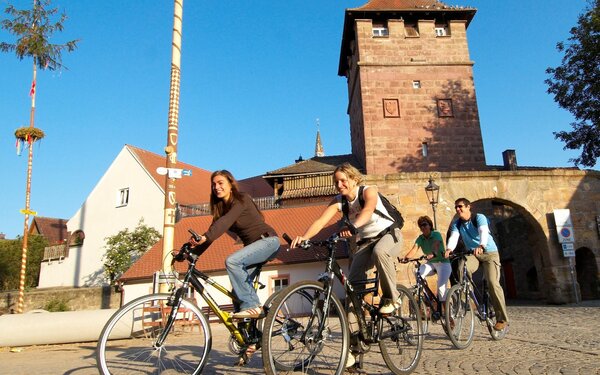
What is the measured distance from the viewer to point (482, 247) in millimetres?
5473

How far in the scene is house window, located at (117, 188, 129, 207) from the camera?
105 feet

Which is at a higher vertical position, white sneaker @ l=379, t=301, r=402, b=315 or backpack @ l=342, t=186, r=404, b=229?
backpack @ l=342, t=186, r=404, b=229

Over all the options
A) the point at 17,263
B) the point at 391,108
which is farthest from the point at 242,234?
the point at 17,263

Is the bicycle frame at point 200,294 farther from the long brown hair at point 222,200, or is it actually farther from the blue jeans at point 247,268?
the long brown hair at point 222,200

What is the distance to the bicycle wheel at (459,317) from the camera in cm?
525

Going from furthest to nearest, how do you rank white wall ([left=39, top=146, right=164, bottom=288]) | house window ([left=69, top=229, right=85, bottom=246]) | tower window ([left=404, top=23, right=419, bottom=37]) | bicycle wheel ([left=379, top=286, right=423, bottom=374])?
1. house window ([left=69, top=229, right=85, bottom=246])
2. white wall ([left=39, top=146, right=164, bottom=288])
3. tower window ([left=404, top=23, right=419, bottom=37])
4. bicycle wheel ([left=379, top=286, right=423, bottom=374])

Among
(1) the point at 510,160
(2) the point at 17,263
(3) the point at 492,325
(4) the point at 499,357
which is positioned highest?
(1) the point at 510,160

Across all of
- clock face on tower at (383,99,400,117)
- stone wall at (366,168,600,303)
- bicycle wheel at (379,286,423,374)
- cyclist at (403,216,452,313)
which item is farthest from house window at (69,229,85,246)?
bicycle wheel at (379,286,423,374)

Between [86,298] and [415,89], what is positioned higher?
Answer: [415,89]

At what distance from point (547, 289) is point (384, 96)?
1597 centimetres

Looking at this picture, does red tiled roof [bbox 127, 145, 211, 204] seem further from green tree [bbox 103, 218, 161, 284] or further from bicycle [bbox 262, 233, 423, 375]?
bicycle [bbox 262, 233, 423, 375]

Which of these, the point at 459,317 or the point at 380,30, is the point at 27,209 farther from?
the point at 380,30

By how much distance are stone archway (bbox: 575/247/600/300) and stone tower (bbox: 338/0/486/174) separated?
12011 mm

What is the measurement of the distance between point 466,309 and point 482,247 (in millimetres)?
832
